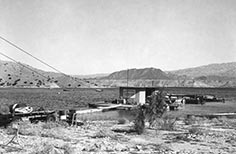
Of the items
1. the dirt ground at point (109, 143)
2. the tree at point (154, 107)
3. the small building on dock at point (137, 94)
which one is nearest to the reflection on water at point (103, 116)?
the small building on dock at point (137, 94)

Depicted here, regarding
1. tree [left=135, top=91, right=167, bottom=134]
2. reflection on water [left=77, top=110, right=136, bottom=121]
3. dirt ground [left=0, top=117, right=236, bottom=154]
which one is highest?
tree [left=135, top=91, right=167, bottom=134]

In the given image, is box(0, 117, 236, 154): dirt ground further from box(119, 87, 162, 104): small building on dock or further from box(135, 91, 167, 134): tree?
box(119, 87, 162, 104): small building on dock

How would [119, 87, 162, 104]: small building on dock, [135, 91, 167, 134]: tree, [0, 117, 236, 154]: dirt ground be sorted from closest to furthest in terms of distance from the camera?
[0, 117, 236, 154]: dirt ground, [135, 91, 167, 134]: tree, [119, 87, 162, 104]: small building on dock

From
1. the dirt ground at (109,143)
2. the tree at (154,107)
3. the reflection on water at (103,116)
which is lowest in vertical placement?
the reflection on water at (103,116)

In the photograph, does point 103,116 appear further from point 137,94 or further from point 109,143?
point 109,143

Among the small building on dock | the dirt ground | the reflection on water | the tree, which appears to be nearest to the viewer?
the dirt ground

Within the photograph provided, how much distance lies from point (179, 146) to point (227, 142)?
11.2 ft

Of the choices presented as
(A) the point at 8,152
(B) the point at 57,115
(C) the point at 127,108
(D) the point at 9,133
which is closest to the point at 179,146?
(A) the point at 8,152

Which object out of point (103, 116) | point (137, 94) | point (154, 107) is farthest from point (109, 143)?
point (137, 94)

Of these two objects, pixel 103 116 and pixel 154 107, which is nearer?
pixel 154 107

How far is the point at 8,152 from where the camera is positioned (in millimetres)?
11781

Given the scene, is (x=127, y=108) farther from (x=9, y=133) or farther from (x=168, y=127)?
(x=9, y=133)

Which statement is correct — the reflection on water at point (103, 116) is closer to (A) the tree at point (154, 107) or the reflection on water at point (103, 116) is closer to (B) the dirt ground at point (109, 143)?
(A) the tree at point (154, 107)

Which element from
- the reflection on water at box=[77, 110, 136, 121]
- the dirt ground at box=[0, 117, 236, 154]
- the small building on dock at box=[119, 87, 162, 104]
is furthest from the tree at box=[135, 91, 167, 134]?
the small building on dock at box=[119, 87, 162, 104]
